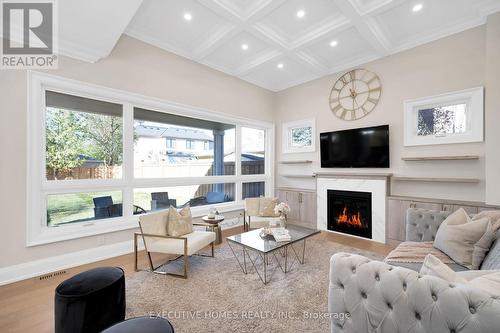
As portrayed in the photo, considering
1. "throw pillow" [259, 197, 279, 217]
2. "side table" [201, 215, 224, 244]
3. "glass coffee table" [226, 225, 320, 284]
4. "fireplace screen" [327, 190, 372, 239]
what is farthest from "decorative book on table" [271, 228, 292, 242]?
"fireplace screen" [327, 190, 372, 239]

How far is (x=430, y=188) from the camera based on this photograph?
3746mm

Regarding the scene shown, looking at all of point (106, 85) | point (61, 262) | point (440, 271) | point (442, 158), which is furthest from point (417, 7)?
point (61, 262)

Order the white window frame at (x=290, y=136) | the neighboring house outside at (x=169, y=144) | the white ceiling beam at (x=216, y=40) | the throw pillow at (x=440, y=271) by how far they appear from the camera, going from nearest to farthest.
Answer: the throw pillow at (x=440, y=271), the white ceiling beam at (x=216, y=40), the neighboring house outside at (x=169, y=144), the white window frame at (x=290, y=136)

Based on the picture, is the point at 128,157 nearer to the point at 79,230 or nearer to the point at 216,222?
the point at 79,230

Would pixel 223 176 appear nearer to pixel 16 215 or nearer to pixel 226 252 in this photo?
pixel 226 252

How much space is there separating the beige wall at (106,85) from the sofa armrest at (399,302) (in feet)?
11.2

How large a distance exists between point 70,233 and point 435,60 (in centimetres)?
625

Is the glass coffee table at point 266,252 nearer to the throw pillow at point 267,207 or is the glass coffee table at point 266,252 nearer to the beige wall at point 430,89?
the throw pillow at point 267,207

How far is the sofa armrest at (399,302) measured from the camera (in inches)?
36.0

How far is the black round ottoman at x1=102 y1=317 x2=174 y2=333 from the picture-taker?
49.2 inches

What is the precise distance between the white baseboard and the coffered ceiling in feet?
8.98

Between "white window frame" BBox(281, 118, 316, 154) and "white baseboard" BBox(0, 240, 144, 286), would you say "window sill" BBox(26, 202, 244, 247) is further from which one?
"white window frame" BBox(281, 118, 316, 154)

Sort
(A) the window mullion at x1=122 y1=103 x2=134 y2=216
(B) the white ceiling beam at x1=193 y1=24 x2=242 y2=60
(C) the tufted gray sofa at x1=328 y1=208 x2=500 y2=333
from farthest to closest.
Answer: (A) the window mullion at x1=122 y1=103 x2=134 y2=216, (B) the white ceiling beam at x1=193 y1=24 x2=242 y2=60, (C) the tufted gray sofa at x1=328 y1=208 x2=500 y2=333

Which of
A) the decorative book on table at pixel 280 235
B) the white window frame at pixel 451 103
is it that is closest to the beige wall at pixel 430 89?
the white window frame at pixel 451 103
